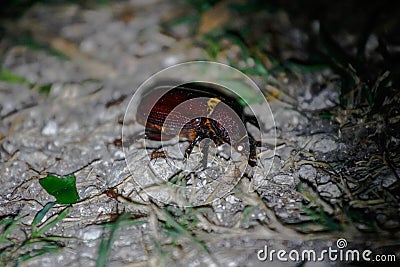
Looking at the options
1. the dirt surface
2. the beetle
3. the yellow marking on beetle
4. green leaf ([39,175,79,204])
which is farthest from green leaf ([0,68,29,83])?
the yellow marking on beetle

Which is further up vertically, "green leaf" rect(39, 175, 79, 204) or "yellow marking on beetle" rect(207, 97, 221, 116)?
"yellow marking on beetle" rect(207, 97, 221, 116)

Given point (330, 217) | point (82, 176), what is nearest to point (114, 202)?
point (82, 176)

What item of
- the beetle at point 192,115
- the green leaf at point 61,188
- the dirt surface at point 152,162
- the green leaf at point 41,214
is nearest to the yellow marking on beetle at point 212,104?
the beetle at point 192,115

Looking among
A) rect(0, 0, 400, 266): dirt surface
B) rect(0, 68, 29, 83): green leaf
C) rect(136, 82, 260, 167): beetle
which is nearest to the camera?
rect(0, 0, 400, 266): dirt surface

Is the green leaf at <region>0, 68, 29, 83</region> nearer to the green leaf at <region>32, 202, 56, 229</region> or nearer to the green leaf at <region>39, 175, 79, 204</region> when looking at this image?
the green leaf at <region>39, 175, 79, 204</region>

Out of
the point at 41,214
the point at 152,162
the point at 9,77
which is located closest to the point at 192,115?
the point at 152,162

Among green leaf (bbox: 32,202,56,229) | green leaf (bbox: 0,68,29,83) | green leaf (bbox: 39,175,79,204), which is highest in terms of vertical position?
green leaf (bbox: 0,68,29,83)

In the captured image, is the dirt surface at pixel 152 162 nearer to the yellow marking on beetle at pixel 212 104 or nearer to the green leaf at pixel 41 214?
the green leaf at pixel 41 214
